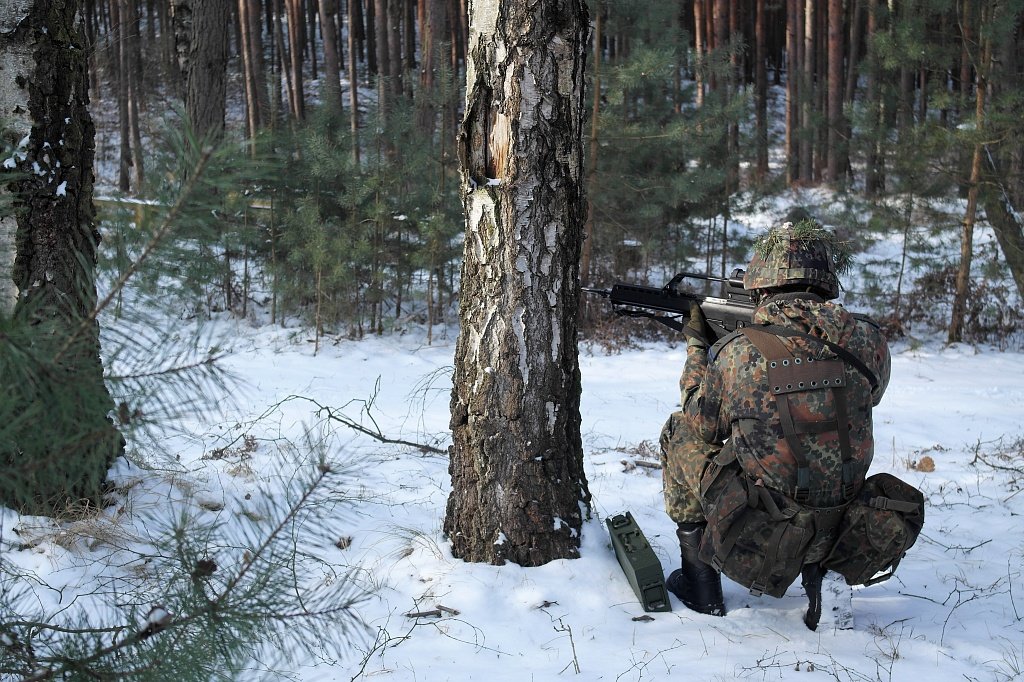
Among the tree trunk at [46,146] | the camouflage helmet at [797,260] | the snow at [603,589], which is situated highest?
the tree trunk at [46,146]

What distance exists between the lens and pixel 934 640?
2.86m

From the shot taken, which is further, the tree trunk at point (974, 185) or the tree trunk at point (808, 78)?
the tree trunk at point (808, 78)

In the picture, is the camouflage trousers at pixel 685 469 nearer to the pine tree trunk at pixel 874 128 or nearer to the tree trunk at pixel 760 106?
the pine tree trunk at pixel 874 128

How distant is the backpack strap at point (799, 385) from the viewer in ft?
9.17

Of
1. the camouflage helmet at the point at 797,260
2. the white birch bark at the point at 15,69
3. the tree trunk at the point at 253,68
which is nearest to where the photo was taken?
the camouflage helmet at the point at 797,260

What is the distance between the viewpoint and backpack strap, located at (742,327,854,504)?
2.79m

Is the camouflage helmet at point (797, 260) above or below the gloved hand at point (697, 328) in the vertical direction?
above

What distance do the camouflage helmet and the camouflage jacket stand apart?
0.24ft

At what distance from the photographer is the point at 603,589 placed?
314 cm

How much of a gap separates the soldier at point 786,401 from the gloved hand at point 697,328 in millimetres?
262

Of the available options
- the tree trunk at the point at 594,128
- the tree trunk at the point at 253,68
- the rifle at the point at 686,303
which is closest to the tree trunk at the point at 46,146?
the rifle at the point at 686,303

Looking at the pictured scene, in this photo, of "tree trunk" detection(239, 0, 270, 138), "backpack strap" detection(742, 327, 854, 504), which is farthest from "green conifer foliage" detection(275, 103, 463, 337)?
"backpack strap" detection(742, 327, 854, 504)

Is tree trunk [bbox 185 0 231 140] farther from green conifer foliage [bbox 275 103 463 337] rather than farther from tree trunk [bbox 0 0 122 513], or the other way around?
tree trunk [bbox 0 0 122 513]

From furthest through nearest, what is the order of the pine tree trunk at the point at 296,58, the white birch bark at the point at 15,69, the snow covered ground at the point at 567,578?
the pine tree trunk at the point at 296,58 → the white birch bark at the point at 15,69 → the snow covered ground at the point at 567,578
